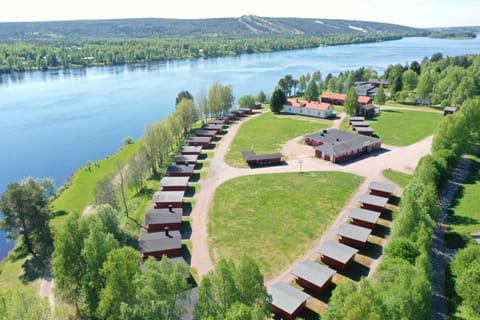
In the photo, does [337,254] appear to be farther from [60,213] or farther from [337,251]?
[60,213]

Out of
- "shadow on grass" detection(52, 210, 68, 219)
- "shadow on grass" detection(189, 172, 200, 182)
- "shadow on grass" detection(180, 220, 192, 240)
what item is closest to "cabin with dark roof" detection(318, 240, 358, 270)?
"shadow on grass" detection(180, 220, 192, 240)

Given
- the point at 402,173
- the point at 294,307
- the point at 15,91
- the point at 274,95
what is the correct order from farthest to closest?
1. the point at 15,91
2. the point at 274,95
3. the point at 402,173
4. the point at 294,307

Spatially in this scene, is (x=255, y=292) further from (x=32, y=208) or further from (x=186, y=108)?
(x=186, y=108)

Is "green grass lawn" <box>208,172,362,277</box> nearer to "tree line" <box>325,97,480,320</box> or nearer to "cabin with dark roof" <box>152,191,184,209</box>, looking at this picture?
"cabin with dark roof" <box>152,191,184,209</box>

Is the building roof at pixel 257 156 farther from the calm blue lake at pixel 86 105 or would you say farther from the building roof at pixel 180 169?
the calm blue lake at pixel 86 105

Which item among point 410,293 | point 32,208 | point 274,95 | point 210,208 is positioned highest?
point 274,95

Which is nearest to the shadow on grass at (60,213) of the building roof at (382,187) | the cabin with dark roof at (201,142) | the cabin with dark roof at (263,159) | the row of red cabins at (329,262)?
the cabin with dark roof at (201,142)

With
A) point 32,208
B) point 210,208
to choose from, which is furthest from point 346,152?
point 32,208
